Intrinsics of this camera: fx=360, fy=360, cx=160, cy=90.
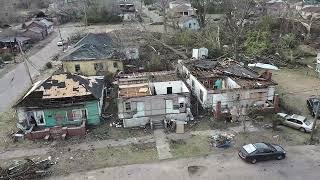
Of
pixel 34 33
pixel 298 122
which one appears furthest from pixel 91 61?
pixel 34 33

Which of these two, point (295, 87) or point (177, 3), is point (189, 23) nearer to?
point (177, 3)

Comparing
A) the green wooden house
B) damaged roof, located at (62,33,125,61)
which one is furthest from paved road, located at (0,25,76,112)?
the green wooden house

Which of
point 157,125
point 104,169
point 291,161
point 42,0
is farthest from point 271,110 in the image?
point 42,0

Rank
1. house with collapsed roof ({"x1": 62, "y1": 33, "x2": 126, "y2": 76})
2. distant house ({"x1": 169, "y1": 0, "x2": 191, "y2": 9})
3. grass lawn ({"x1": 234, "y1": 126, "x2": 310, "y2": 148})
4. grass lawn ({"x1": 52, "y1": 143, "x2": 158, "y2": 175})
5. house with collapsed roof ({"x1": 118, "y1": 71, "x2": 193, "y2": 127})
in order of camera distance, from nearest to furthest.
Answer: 1. grass lawn ({"x1": 52, "y1": 143, "x2": 158, "y2": 175})
2. grass lawn ({"x1": 234, "y1": 126, "x2": 310, "y2": 148})
3. house with collapsed roof ({"x1": 118, "y1": 71, "x2": 193, "y2": 127})
4. house with collapsed roof ({"x1": 62, "y1": 33, "x2": 126, "y2": 76})
5. distant house ({"x1": 169, "y1": 0, "x2": 191, "y2": 9})

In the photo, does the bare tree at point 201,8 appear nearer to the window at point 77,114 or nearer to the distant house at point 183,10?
the distant house at point 183,10

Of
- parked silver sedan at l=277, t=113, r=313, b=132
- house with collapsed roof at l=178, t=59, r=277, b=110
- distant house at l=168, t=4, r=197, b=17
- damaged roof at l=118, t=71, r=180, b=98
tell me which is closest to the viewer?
parked silver sedan at l=277, t=113, r=313, b=132

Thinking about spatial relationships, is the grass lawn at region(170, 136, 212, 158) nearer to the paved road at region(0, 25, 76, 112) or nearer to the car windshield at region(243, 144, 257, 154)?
the car windshield at region(243, 144, 257, 154)

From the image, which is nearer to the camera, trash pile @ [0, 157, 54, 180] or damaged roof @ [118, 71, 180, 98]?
trash pile @ [0, 157, 54, 180]
